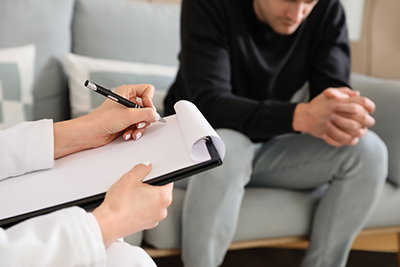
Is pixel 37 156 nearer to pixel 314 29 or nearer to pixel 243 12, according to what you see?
pixel 243 12

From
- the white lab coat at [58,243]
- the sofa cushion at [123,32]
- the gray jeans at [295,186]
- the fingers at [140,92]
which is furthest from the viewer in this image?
the sofa cushion at [123,32]

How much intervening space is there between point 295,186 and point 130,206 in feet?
2.21

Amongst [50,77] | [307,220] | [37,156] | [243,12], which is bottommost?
[307,220]

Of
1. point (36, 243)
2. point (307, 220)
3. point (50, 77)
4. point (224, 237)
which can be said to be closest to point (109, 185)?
point (36, 243)

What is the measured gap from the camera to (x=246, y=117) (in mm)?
903

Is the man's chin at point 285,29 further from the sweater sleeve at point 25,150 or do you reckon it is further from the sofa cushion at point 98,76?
the sweater sleeve at point 25,150

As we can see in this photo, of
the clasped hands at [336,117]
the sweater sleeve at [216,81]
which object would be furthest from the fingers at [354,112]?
the sweater sleeve at [216,81]

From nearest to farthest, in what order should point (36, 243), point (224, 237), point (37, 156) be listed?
point (36, 243), point (37, 156), point (224, 237)

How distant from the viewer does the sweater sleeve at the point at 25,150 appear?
50cm

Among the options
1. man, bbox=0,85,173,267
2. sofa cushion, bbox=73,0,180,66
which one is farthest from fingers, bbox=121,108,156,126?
sofa cushion, bbox=73,0,180,66

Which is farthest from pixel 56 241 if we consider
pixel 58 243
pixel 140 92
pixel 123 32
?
pixel 123 32

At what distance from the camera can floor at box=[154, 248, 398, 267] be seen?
45.1 inches

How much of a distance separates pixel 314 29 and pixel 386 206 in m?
0.60

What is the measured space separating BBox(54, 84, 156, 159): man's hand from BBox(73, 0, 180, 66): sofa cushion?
83 centimetres
